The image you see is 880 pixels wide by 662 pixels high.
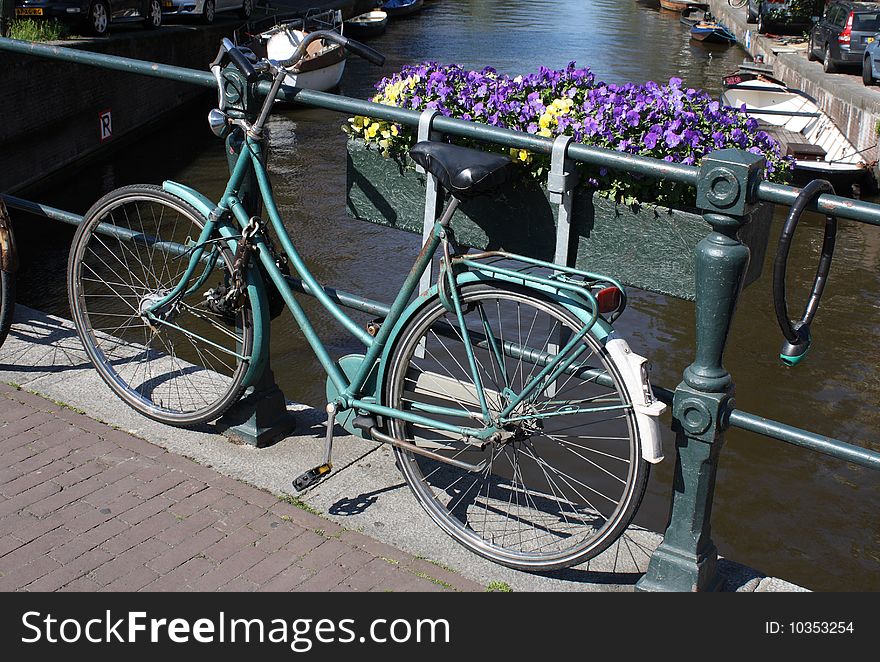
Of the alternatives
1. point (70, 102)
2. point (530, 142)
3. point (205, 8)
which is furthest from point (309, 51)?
point (530, 142)

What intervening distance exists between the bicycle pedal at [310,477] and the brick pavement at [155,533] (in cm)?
7

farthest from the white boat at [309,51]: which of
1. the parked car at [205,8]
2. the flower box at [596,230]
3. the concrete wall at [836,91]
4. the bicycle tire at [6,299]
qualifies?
the flower box at [596,230]

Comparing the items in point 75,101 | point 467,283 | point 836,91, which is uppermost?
point 467,283

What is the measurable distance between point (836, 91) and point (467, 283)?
1763cm

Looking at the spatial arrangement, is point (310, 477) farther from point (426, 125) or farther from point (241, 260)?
point (426, 125)

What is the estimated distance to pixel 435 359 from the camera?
3.62m

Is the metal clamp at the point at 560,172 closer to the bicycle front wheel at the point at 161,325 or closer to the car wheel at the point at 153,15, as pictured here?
the bicycle front wheel at the point at 161,325

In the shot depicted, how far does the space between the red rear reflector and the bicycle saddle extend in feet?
1.48

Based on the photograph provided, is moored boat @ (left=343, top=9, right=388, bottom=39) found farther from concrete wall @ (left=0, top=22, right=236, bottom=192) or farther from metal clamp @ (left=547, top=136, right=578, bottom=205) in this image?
metal clamp @ (left=547, top=136, right=578, bottom=205)

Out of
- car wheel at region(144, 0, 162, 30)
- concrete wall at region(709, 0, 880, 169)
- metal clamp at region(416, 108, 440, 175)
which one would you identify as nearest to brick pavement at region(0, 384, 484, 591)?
metal clamp at region(416, 108, 440, 175)

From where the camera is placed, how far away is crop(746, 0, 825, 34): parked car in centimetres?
2925

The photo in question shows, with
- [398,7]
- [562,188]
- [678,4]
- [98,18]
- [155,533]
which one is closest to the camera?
[562,188]

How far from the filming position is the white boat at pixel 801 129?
49.7ft

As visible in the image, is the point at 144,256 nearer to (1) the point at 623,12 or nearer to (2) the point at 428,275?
(2) the point at 428,275
